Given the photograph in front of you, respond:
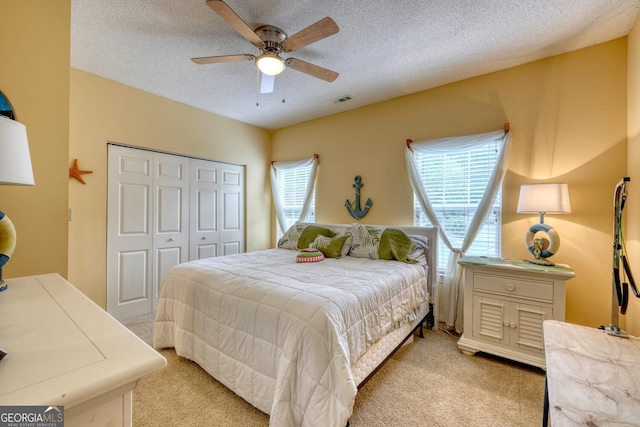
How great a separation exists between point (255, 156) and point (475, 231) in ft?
11.5

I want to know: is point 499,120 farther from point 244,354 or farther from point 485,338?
point 244,354

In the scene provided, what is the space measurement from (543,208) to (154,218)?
13.5 feet

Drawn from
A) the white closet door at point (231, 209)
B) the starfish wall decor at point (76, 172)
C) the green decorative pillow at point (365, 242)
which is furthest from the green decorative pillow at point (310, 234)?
the starfish wall decor at point (76, 172)

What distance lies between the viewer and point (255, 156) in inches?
181

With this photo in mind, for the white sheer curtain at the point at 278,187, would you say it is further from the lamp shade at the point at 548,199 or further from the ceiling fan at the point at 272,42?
the lamp shade at the point at 548,199

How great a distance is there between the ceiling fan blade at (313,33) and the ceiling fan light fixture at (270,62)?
0.36 feet

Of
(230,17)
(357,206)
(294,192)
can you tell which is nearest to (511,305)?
(357,206)

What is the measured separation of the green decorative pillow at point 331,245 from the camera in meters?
2.92

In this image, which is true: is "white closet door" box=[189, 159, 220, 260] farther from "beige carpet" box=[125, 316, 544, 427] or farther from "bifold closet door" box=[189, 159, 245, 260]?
→ "beige carpet" box=[125, 316, 544, 427]

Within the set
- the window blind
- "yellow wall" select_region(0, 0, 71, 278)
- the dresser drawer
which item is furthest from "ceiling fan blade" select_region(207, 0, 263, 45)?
the dresser drawer

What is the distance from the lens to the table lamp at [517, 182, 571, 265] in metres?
2.13

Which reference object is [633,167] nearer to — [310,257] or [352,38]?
[352,38]

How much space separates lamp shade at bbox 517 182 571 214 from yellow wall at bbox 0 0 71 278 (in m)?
3.33

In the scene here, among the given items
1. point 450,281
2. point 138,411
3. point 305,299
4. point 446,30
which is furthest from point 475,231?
point 138,411
